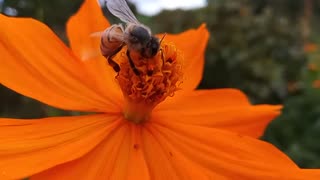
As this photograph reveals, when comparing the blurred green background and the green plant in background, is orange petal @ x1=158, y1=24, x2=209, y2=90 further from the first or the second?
the blurred green background

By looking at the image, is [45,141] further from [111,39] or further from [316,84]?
[316,84]

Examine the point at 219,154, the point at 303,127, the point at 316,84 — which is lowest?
the point at 303,127

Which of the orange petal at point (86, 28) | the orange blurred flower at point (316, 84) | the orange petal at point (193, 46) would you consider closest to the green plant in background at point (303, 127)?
the orange blurred flower at point (316, 84)

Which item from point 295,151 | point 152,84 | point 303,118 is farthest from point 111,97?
point 303,118

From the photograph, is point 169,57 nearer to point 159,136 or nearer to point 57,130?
point 159,136

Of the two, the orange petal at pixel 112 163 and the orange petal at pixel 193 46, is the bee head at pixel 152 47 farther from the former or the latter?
the orange petal at pixel 193 46

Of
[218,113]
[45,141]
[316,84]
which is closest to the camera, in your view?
[45,141]

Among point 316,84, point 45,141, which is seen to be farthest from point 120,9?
point 316,84

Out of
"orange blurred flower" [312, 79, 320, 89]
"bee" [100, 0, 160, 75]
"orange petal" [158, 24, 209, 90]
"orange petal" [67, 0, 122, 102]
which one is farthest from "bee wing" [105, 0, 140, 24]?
"orange blurred flower" [312, 79, 320, 89]
